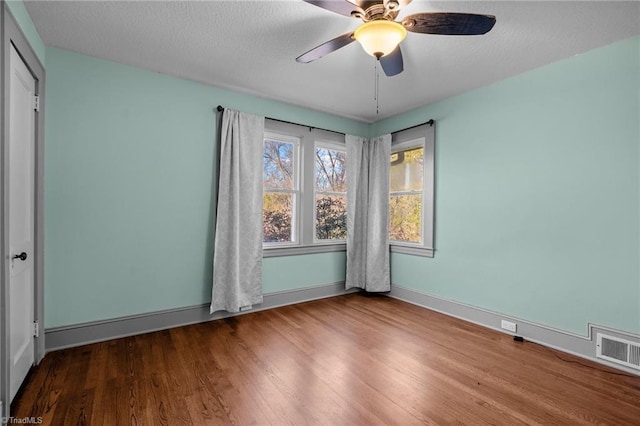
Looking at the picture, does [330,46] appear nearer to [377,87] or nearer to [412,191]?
[377,87]

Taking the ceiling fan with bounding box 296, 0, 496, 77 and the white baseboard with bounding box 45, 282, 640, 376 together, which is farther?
the white baseboard with bounding box 45, 282, 640, 376

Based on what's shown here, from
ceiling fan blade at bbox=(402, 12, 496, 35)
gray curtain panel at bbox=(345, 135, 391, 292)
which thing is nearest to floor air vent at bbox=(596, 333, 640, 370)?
gray curtain panel at bbox=(345, 135, 391, 292)

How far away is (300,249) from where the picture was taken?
4.09 m

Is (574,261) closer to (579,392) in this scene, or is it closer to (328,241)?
(579,392)

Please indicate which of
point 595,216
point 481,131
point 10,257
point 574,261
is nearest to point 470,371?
point 574,261

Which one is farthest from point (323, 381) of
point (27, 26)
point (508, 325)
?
point (27, 26)

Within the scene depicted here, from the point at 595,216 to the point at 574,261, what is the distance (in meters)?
0.42

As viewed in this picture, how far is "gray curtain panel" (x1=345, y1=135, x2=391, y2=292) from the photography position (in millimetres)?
4355

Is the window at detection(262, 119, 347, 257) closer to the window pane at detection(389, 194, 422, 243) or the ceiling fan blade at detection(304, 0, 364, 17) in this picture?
the window pane at detection(389, 194, 422, 243)

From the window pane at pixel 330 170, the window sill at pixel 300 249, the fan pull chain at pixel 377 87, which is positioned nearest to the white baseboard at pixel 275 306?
the window sill at pixel 300 249

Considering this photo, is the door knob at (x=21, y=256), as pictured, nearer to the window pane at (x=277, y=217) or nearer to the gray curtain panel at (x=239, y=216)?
the gray curtain panel at (x=239, y=216)

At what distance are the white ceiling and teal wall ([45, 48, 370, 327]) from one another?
23 centimetres

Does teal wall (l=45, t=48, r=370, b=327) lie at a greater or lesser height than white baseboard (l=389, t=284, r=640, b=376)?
greater

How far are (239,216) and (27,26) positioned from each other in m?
2.20
